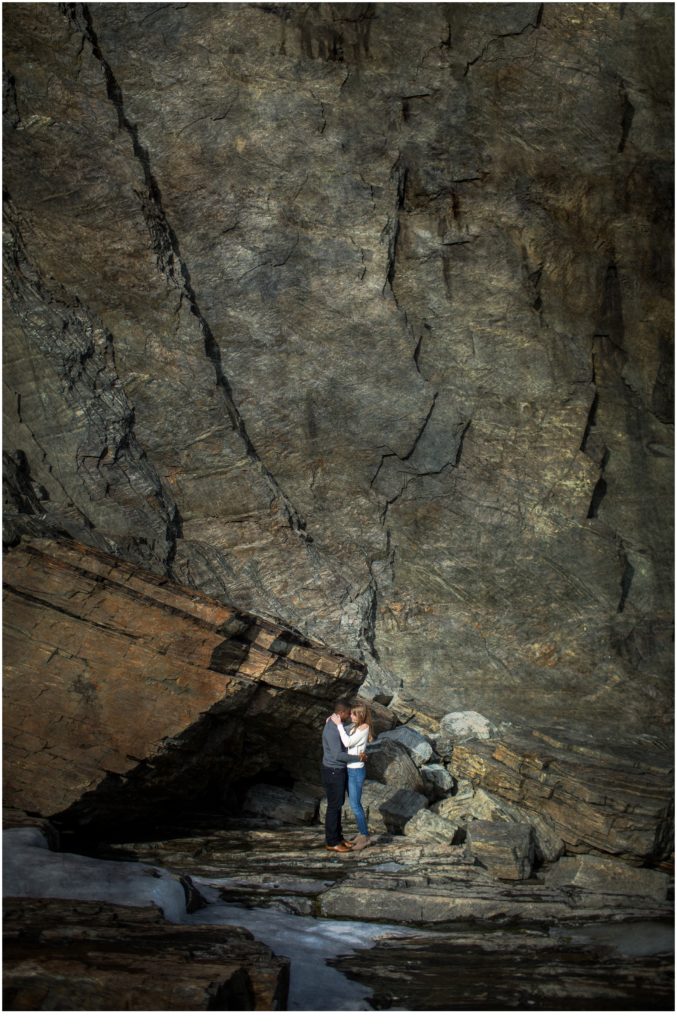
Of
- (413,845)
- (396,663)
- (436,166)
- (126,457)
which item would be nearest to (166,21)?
(436,166)

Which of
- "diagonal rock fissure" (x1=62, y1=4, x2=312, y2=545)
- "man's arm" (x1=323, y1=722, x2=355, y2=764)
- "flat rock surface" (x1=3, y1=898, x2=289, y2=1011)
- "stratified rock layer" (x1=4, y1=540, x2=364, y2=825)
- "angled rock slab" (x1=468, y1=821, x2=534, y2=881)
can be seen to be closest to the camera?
"flat rock surface" (x1=3, y1=898, x2=289, y2=1011)

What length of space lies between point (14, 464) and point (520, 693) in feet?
34.0

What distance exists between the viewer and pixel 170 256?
67.2 feet

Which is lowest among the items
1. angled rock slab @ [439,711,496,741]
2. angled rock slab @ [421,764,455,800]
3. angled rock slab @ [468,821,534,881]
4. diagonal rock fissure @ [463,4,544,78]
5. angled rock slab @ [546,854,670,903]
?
angled rock slab @ [546,854,670,903]

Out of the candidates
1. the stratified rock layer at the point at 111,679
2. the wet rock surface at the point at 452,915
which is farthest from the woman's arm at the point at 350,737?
the wet rock surface at the point at 452,915

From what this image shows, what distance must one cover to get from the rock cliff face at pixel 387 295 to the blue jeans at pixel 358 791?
21.3ft

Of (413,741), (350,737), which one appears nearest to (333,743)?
(350,737)

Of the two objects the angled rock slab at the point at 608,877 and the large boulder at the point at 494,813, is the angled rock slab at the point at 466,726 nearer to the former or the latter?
the large boulder at the point at 494,813

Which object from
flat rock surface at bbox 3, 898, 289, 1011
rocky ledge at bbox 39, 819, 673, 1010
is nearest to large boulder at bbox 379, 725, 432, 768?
rocky ledge at bbox 39, 819, 673, 1010

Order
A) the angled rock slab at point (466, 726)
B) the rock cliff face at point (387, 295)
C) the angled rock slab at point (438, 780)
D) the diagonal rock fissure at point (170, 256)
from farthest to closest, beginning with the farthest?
A: the diagonal rock fissure at point (170, 256) → the rock cliff face at point (387, 295) → the angled rock slab at point (466, 726) → the angled rock slab at point (438, 780)

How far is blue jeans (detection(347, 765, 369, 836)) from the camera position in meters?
13.3

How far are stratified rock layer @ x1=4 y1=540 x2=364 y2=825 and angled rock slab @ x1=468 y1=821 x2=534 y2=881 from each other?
3.31m

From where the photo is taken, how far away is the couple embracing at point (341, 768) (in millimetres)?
13258

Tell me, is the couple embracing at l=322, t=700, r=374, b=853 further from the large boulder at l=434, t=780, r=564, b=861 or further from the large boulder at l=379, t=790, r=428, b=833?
the large boulder at l=434, t=780, r=564, b=861
